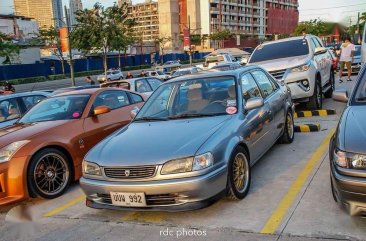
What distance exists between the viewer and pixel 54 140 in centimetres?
578

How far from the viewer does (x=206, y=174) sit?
4125 millimetres

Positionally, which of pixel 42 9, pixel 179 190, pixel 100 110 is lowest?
pixel 179 190

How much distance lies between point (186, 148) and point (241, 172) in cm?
88

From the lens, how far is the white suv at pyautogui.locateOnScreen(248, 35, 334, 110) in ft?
30.7

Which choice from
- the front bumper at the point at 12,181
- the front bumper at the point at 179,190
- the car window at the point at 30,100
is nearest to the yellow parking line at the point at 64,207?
the front bumper at the point at 12,181

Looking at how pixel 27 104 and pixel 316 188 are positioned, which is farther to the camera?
pixel 27 104

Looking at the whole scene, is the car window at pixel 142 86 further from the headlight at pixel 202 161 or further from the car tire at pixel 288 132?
the headlight at pixel 202 161

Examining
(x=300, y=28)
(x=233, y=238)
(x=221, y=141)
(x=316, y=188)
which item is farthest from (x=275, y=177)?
(x=300, y=28)

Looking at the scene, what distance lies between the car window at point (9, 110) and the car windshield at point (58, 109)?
1.82 m

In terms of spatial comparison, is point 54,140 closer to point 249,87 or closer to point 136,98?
point 136,98

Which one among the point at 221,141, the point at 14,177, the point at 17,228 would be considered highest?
the point at 221,141

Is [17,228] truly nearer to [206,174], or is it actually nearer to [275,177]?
[206,174]

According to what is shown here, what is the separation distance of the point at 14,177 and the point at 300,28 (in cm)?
7523

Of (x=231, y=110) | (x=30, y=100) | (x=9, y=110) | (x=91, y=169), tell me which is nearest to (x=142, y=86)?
(x=30, y=100)
